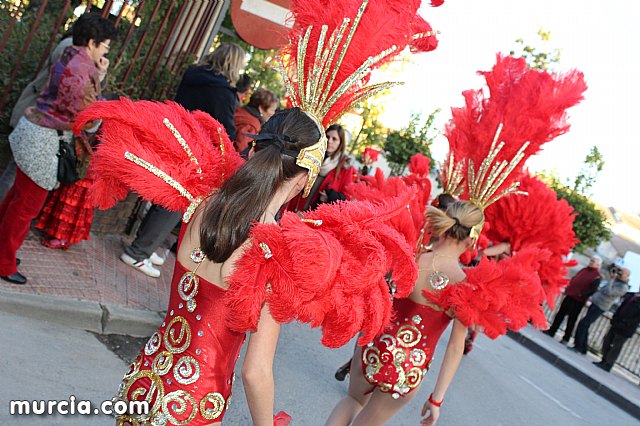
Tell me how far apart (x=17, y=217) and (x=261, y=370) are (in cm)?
319

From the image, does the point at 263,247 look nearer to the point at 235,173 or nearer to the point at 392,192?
the point at 235,173

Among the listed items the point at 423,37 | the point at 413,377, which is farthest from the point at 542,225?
the point at 423,37

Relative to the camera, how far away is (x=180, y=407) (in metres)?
2.11

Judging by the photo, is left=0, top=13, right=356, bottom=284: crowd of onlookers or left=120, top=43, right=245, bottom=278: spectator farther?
left=120, top=43, right=245, bottom=278: spectator

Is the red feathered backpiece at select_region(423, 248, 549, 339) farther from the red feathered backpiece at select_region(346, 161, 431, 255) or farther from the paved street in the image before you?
the paved street

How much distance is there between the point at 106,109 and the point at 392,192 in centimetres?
244

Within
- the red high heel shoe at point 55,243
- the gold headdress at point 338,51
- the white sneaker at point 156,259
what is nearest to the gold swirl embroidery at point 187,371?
the gold headdress at point 338,51

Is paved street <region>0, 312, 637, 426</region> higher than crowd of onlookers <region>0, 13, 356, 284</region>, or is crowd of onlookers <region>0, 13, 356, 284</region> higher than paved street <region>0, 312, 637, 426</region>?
crowd of onlookers <region>0, 13, 356, 284</region>

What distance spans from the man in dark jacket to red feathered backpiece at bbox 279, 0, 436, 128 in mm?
12366

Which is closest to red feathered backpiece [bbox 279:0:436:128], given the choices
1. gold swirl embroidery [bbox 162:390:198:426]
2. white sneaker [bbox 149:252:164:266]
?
gold swirl embroidery [bbox 162:390:198:426]

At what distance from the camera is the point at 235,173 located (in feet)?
7.22

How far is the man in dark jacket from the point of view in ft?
42.9

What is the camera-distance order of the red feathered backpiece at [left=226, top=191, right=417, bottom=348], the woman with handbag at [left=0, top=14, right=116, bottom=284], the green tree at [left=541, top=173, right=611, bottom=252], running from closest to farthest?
the red feathered backpiece at [left=226, top=191, right=417, bottom=348] < the woman with handbag at [left=0, top=14, right=116, bottom=284] < the green tree at [left=541, top=173, right=611, bottom=252]

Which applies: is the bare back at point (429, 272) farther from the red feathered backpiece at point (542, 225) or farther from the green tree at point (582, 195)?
the green tree at point (582, 195)
